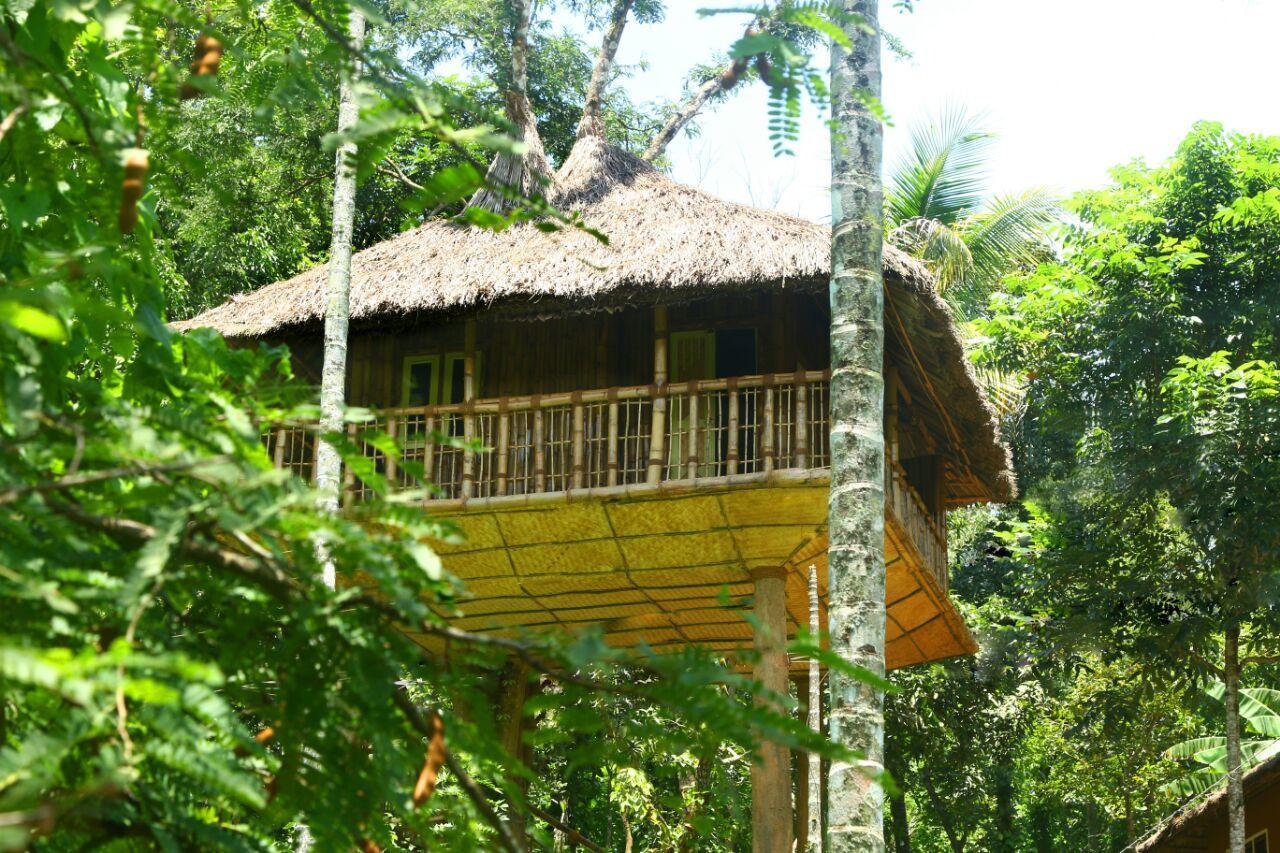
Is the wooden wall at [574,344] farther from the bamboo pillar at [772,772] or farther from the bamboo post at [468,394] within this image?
the bamboo pillar at [772,772]

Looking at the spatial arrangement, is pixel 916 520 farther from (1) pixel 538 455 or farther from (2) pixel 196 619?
(2) pixel 196 619

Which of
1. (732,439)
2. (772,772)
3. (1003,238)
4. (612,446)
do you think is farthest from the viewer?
(1003,238)

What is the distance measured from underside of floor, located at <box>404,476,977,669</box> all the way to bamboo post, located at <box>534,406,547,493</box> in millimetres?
138

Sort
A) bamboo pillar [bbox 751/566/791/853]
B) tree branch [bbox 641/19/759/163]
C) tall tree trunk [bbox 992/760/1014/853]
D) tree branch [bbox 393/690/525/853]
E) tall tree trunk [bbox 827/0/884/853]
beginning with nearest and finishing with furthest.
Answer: tree branch [bbox 393/690/525/853], tall tree trunk [bbox 827/0/884/853], bamboo pillar [bbox 751/566/791/853], tree branch [bbox 641/19/759/163], tall tree trunk [bbox 992/760/1014/853]

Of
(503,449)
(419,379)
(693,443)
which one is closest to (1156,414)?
(693,443)

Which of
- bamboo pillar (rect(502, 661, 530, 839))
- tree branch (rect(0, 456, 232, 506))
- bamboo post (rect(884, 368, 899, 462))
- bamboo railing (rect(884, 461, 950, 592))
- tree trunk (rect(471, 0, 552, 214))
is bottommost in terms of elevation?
tree branch (rect(0, 456, 232, 506))

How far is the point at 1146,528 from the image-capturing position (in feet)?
46.3

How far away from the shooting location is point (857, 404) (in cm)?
615

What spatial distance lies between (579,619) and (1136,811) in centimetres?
1579

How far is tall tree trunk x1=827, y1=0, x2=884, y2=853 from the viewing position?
591 cm

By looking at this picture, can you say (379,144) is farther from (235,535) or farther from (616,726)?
(616,726)

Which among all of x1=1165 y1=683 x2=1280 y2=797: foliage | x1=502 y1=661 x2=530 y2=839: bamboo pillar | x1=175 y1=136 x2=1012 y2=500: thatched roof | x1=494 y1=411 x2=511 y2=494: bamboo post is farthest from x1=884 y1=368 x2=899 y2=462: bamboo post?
x1=1165 y1=683 x2=1280 y2=797: foliage

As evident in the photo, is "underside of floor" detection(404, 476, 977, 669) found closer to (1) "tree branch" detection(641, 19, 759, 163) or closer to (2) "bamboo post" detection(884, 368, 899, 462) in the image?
(2) "bamboo post" detection(884, 368, 899, 462)

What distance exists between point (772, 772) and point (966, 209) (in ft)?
38.6
